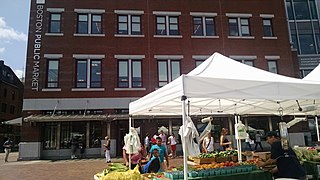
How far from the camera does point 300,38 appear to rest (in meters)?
31.4

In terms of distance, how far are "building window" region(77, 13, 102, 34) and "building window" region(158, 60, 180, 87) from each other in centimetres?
600

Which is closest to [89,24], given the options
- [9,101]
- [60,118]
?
[60,118]

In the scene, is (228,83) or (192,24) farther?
(192,24)

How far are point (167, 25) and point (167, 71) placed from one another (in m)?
4.18

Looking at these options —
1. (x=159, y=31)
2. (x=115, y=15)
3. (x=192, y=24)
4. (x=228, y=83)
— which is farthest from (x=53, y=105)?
(x=228, y=83)

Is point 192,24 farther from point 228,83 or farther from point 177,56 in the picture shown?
point 228,83

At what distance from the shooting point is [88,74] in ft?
69.0

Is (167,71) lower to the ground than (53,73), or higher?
higher

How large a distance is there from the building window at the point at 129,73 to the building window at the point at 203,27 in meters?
6.14

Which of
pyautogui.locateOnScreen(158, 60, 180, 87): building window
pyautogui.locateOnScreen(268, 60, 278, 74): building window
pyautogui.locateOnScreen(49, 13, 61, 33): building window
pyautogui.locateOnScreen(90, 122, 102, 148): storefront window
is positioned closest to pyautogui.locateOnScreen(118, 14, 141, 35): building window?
pyautogui.locateOnScreen(158, 60, 180, 87): building window

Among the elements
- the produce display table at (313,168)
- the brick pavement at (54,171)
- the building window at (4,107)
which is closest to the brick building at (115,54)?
the brick pavement at (54,171)

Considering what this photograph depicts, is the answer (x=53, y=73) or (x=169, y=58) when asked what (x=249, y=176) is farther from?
(x=53, y=73)

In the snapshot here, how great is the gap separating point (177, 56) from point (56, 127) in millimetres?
11352

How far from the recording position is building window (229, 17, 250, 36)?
78.5 ft
